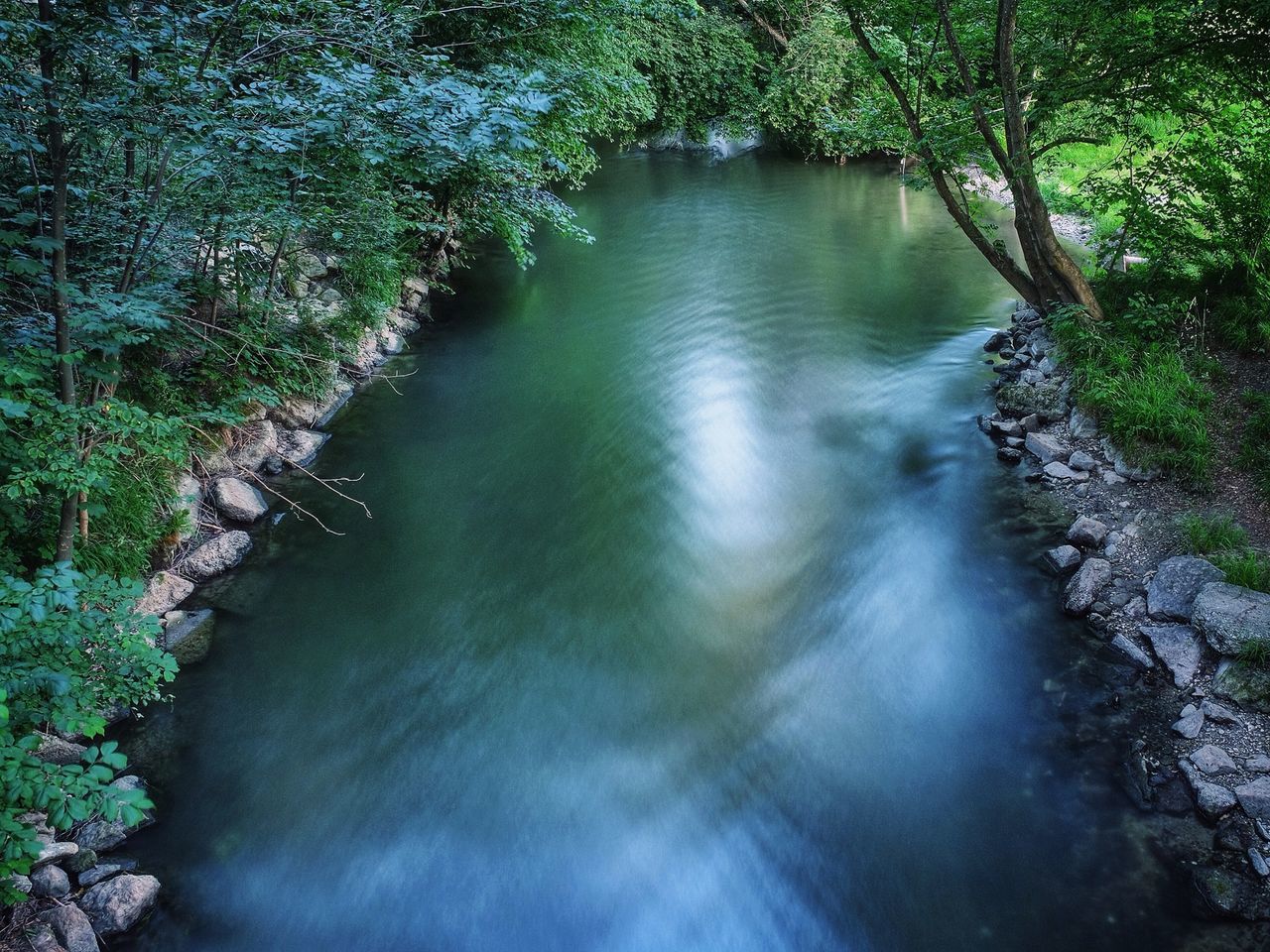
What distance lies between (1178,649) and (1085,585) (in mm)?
788

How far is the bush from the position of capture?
2850mm

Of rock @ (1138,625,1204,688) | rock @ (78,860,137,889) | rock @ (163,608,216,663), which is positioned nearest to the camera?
rock @ (78,860,137,889)

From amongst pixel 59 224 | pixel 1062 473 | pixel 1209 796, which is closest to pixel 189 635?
pixel 59 224

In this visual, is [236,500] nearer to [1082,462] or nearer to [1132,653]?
[1132,653]

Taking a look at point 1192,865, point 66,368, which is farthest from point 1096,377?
point 66,368

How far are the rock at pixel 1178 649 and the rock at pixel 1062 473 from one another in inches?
79.6

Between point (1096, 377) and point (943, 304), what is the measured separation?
4895mm

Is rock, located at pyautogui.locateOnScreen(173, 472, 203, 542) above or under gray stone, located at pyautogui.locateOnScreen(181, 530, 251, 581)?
above

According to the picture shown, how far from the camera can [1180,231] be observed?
290 inches

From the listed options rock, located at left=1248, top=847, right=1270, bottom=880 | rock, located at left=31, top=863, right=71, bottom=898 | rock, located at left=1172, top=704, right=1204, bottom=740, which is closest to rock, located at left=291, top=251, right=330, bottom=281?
rock, located at left=31, top=863, right=71, bottom=898

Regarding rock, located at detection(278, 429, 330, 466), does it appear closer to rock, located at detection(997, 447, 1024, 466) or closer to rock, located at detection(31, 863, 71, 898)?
rock, located at detection(31, 863, 71, 898)

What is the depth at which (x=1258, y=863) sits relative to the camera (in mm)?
3713

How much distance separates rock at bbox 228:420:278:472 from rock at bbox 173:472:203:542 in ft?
2.09

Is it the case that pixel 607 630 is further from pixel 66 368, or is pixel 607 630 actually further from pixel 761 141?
pixel 761 141
